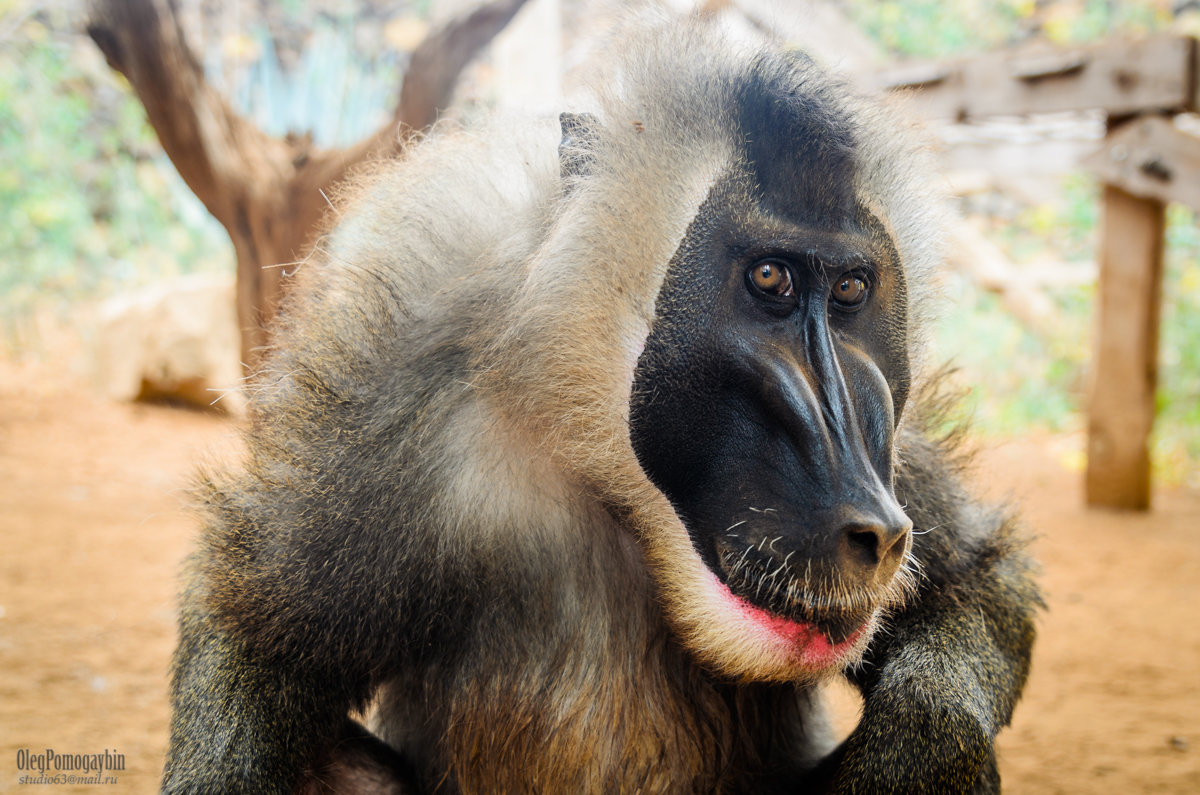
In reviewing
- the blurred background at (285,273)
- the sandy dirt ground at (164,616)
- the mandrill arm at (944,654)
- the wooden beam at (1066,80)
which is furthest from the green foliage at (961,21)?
the mandrill arm at (944,654)

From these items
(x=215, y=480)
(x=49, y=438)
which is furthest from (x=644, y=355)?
(x=49, y=438)

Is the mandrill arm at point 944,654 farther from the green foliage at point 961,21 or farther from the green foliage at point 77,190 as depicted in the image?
the green foliage at point 961,21

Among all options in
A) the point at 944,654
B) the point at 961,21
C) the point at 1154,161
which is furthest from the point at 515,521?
the point at 961,21

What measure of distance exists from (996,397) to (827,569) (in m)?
10.4

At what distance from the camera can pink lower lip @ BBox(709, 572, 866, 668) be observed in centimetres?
201

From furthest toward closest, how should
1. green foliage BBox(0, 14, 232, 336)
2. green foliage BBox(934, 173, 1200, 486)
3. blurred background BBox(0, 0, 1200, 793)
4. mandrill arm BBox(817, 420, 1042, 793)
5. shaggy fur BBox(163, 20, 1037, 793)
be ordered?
1. green foliage BBox(0, 14, 232, 336)
2. green foliage BBox(934, 173, 1200, 486)
3. blurred background BBox(0, 0, 1200, 793)
4. mandrill arm BBox(817, 420, 1042, 793)
5. shaggy fur BBox(163, 20, 1037, 793)

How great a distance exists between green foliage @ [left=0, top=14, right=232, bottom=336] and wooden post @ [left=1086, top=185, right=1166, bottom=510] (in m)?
10.2

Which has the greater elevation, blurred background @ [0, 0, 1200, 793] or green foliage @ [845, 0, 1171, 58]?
green foliage @ [845, 0, 1171, 58]

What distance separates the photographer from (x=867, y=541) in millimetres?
1873

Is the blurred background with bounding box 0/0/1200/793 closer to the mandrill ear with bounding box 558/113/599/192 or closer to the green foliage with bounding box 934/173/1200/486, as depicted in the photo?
the green foliage with bounding box 934/173/1200/486

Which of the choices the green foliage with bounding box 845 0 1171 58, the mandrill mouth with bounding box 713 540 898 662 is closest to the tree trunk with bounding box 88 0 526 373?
the mandrill mouth with bounding box 713 540 898 662

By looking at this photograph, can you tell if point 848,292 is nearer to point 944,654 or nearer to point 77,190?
point 944,654

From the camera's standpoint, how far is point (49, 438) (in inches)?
351

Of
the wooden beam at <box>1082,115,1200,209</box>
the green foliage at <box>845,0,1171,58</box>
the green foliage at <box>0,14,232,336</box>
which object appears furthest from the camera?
the green foliage at <box>845,0,1171,58</box>
